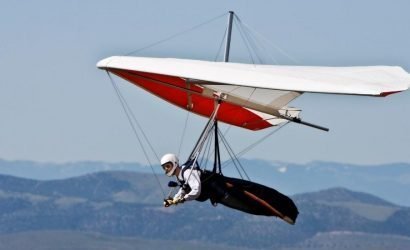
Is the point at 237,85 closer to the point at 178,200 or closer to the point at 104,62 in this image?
the point at 178,200

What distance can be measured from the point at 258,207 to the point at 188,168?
161 inches

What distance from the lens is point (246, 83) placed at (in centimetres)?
6412

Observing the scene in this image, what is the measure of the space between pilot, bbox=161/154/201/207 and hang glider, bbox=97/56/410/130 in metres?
3.90

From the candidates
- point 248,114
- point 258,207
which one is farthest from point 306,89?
point 248,114

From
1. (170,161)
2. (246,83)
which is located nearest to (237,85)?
(246,83)

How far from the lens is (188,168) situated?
216ft

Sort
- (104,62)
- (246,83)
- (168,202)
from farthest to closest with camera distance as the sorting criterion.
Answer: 1. (104,62)
2. (246,83)
3. (168,202)

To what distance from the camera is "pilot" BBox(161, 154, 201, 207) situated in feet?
212

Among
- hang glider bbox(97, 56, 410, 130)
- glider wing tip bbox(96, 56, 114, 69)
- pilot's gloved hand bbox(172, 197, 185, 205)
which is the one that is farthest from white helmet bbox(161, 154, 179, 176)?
glider wing tip bbox(96, 56, 114, 69)

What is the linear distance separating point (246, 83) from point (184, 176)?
5094 mm

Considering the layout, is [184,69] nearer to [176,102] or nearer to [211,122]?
[211,122]

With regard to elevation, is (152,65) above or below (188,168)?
above

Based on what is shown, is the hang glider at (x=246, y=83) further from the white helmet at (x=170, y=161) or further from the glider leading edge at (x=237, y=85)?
the white helmet at (x=170, y=161)

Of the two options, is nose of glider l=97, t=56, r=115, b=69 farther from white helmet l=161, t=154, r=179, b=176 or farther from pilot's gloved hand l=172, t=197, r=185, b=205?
pilot's gloved hand l=172, t=197, r=185, b=205
